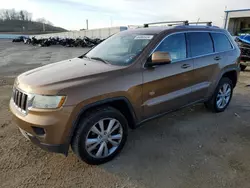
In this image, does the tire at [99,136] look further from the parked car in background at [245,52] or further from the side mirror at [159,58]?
the parked car in background at [245,52]

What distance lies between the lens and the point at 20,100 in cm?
250

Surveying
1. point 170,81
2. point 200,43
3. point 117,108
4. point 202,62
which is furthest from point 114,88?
point 200,43

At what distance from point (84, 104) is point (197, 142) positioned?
1987 millimetres

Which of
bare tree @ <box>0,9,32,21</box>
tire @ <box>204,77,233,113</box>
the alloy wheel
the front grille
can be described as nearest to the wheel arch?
the front grille

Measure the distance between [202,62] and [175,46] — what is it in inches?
27.1

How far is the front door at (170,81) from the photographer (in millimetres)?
2928

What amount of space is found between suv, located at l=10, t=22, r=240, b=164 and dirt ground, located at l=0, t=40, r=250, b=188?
27 centimetres

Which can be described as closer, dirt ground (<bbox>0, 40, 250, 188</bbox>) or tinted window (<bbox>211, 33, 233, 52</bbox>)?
dirt ground (<bbox>0, 40, 250, 188</bbox>)

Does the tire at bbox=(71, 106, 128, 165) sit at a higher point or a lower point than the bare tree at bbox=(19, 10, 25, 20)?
lower

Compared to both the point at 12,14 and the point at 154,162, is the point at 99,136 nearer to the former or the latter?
the point at 154,162

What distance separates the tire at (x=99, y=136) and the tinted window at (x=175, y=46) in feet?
4.14

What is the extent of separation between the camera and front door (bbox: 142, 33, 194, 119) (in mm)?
2928

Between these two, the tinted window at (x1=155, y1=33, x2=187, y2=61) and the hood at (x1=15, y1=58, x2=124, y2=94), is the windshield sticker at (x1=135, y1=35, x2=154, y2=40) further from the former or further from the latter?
the hood at (x1=15, y1=58, x2=124, y2=94)

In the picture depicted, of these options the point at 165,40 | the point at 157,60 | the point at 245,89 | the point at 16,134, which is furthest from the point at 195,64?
the point at 245,89
